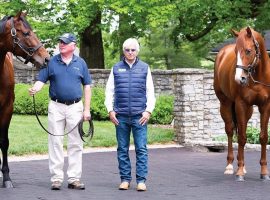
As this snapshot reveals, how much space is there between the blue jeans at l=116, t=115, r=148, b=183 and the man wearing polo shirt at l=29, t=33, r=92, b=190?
0.51 metres

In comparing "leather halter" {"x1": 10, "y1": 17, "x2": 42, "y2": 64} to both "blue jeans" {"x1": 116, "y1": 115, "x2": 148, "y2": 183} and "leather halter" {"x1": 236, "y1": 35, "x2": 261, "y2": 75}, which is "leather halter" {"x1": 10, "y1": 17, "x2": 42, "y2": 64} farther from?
"leather halter" {"x1": 236, "y1": 35, "x2": 261, "y2": 75}

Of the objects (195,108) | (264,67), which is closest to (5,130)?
(264,67)

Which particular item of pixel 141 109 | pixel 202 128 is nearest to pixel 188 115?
pixel 202 128

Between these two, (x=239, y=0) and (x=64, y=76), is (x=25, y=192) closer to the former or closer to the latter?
(x=64, y=76)

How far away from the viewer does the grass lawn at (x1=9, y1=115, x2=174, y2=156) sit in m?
14.2

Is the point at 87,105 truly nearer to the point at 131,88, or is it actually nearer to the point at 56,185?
the point at 131,88

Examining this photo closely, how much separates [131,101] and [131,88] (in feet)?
0.57

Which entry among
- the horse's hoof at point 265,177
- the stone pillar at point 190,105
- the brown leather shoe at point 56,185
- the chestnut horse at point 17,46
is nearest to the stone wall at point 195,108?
the stone pillar at point 190,105

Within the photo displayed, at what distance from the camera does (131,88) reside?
361 inches

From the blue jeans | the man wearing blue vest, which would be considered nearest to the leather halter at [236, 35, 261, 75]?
the man wearing blue vest

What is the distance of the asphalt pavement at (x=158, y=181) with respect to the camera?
885 centimetres

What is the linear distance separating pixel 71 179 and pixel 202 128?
7417 mm

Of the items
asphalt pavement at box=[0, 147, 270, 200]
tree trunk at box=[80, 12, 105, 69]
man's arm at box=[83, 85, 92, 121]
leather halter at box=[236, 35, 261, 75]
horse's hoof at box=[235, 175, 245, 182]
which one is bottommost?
asphalt pavement at box=[0, 147, 270, 200]

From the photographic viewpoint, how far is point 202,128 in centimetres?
1633
